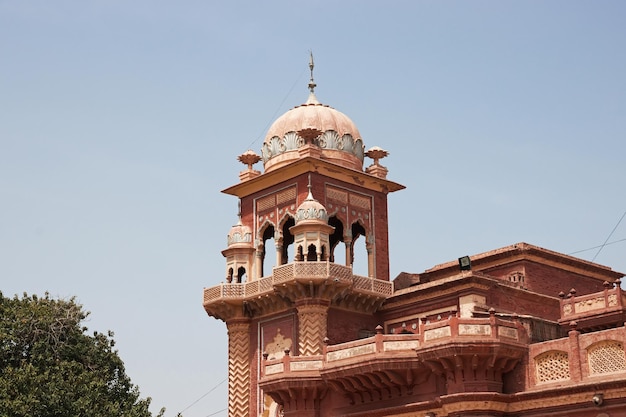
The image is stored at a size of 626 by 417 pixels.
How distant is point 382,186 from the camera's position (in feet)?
118

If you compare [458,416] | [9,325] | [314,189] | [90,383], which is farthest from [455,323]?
[9,325]

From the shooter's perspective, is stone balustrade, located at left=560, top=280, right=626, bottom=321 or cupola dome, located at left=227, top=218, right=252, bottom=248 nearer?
stone balustrade, located at left=560, top=280, right=626, bottom=321

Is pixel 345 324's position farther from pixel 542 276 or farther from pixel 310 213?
pixel 542 276

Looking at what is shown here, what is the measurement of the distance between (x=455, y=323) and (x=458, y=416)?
217cm

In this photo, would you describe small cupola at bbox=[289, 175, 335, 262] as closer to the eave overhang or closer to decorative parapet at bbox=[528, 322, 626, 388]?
the eave overhang

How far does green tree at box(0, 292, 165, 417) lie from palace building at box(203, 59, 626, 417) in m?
4.42

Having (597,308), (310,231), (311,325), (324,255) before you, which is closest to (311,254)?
(324,255)

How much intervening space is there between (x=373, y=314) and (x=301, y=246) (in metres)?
3.34

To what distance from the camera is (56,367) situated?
3409 centimetres

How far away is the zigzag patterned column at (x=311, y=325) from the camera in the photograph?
31.1 meters

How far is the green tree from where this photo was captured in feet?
108

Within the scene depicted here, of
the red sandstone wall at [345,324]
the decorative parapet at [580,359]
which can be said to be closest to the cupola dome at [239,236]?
the red sandstone wall at [345,324]

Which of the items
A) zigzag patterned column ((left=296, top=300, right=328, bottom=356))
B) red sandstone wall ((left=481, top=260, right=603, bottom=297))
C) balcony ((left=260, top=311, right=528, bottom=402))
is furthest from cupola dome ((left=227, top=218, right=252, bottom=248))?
red sandstone wall ((left=481, top=260, right=603, bottom=297))

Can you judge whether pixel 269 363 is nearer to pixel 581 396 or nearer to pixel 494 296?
pixel 494 296
